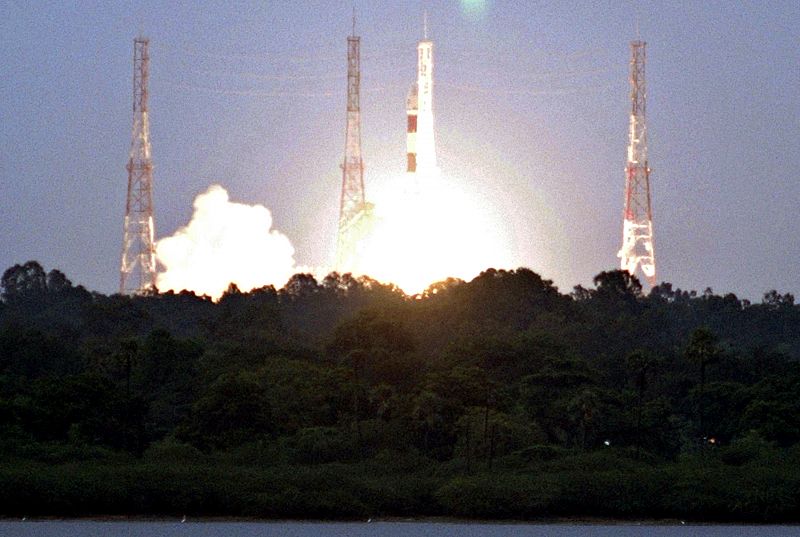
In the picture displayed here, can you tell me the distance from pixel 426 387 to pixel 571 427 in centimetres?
555

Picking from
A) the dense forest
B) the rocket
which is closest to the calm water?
the dense forest

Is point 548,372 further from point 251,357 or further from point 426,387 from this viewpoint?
point 251,357

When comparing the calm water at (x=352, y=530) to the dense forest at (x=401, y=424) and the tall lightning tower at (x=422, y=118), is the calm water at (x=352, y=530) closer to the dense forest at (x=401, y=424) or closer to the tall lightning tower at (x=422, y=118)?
the dense forest at (x=401, y=424)

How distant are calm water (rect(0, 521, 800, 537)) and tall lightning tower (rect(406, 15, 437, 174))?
42808 mm

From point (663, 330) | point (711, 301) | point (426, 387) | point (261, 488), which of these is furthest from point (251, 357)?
point (711, 301)

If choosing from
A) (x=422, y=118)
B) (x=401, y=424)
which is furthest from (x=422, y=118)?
(x=401, y=424)

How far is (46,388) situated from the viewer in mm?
97188

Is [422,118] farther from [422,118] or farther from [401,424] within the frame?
[401,424]

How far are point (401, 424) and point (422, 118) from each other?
114ft

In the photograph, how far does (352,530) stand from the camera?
85.9 metres

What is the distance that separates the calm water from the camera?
275 ft

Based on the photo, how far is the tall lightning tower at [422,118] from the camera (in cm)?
12756

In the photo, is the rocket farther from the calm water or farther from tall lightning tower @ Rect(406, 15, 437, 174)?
the calm water

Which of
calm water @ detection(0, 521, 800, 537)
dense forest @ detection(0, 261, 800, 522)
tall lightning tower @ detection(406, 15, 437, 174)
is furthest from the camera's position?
tall lightning tower @ detection(406, 15, 437, 174)
